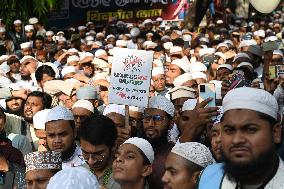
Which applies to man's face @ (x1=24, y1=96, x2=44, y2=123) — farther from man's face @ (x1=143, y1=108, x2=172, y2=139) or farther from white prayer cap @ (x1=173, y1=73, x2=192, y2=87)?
white prayer cap @ (x1=173, y1=73, x2=192, y2=87)

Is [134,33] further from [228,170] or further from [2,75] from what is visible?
[228,170]

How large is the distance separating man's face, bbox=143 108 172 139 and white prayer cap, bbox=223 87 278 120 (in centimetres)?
253

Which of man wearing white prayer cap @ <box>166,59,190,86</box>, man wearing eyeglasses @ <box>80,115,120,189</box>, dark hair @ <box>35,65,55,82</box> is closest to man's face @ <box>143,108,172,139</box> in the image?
man wearing eyeglasses @ <box>80,115,120,189</box>

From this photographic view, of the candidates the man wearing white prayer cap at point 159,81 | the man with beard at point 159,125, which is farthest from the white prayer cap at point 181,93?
the man wearing white prayer cap at point 159,81

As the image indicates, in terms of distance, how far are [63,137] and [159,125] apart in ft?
Answer: 2.82

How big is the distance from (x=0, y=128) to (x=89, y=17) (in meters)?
16.5

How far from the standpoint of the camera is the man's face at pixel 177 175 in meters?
3.78

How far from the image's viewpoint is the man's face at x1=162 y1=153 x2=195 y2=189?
3775 mm

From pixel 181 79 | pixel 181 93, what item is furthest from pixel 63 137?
pixel 181 79

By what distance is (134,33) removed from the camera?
727 inches

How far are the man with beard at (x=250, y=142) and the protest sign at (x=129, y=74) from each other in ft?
11.3

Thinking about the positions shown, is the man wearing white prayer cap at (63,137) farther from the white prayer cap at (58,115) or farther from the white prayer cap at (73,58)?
the white prayer cap at (73,58)

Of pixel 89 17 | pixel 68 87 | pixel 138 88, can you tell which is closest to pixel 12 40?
pixel 89 17

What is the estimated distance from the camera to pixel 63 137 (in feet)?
17.5
